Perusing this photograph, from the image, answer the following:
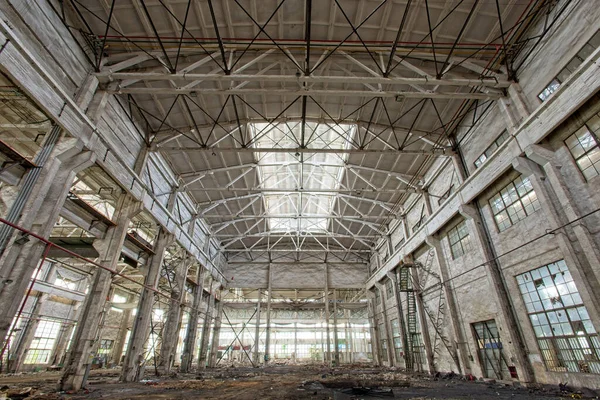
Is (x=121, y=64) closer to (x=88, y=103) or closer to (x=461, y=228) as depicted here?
(x=88, y=103)

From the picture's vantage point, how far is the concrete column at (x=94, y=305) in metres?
9.27

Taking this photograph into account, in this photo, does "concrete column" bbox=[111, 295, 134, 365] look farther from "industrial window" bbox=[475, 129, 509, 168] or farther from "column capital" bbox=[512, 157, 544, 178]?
"column capital" bbox=[512, 157, 544, 178]

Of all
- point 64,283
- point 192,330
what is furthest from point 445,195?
point 64,283

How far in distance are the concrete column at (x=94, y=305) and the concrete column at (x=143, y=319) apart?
94.0 inches

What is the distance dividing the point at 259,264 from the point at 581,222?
2442cm

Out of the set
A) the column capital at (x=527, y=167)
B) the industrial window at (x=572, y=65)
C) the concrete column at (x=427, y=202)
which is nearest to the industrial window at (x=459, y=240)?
the concrete column at (x=427, y=202)

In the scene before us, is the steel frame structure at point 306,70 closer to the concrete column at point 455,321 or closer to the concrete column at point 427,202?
the concrete column at point 427,202

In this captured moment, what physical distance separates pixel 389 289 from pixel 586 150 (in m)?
17.9

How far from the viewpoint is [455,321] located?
13961mm

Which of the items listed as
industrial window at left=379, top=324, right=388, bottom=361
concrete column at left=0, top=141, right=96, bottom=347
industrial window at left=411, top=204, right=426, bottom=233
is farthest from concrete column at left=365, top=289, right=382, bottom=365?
concrete column at left=0, top=141, right=96, bottom=347

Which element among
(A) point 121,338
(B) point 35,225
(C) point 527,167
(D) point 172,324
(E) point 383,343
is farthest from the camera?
(A) point 121,338

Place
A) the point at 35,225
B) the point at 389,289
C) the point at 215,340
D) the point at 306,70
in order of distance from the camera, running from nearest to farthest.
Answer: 1. the point at 35,225
2. the point at 306,70
3. the point at 389,289
4. the point at 215,340

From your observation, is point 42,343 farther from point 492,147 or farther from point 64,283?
point 492,147

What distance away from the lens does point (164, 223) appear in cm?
1535
